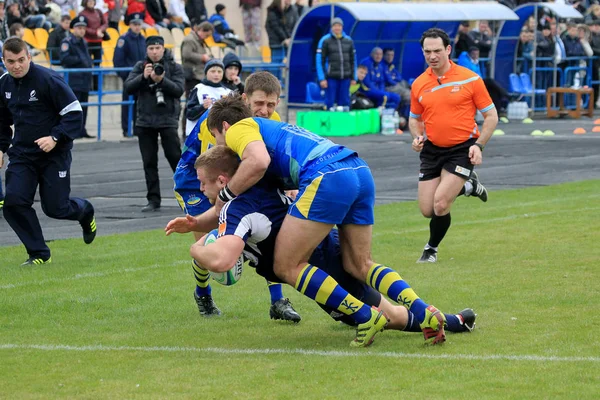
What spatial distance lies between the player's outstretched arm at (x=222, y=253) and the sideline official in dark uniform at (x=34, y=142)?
403 cm

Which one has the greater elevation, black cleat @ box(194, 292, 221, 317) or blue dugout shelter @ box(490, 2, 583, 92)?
blue dugout shelter @ box(490, 2, 583, 92)

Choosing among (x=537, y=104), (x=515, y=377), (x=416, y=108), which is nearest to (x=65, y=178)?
(x=416, y=108)

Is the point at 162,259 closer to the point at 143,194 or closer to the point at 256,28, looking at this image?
the point at 143,194

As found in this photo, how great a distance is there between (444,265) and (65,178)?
11.3 feet

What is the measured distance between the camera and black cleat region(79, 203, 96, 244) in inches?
430

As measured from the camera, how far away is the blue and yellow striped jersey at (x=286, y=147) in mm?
6625

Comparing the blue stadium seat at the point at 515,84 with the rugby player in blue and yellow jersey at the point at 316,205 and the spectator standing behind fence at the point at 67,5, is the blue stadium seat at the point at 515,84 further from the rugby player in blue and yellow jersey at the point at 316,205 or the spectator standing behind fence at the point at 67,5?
the rugby player in blue and yellow jersey at the point at 316,205

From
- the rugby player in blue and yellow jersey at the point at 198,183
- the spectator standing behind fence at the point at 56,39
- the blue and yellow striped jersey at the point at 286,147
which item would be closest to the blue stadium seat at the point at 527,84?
the spectator standing behind fence at the point at 56,39

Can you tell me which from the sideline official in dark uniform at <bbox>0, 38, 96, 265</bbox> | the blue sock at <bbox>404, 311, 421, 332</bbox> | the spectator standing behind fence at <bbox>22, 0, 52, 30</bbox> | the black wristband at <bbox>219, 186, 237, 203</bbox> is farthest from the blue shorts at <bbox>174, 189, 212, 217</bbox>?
the spectator standing behind fence at <bbox>22, 0, 52, 30</bbox>

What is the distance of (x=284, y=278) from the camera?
6.77 metres

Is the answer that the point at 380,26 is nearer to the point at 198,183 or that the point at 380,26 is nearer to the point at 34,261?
the point at 34,261

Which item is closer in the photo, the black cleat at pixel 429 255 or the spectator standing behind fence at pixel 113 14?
the black cleat at pixel 429 255

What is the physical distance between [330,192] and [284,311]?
1507mm

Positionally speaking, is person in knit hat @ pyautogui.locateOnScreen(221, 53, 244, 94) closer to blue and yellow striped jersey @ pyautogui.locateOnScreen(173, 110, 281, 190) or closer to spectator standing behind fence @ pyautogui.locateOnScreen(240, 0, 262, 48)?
blue and yellow striped jersey @ pyautogui.locateOnScreen(173, 110, 281, 190)
